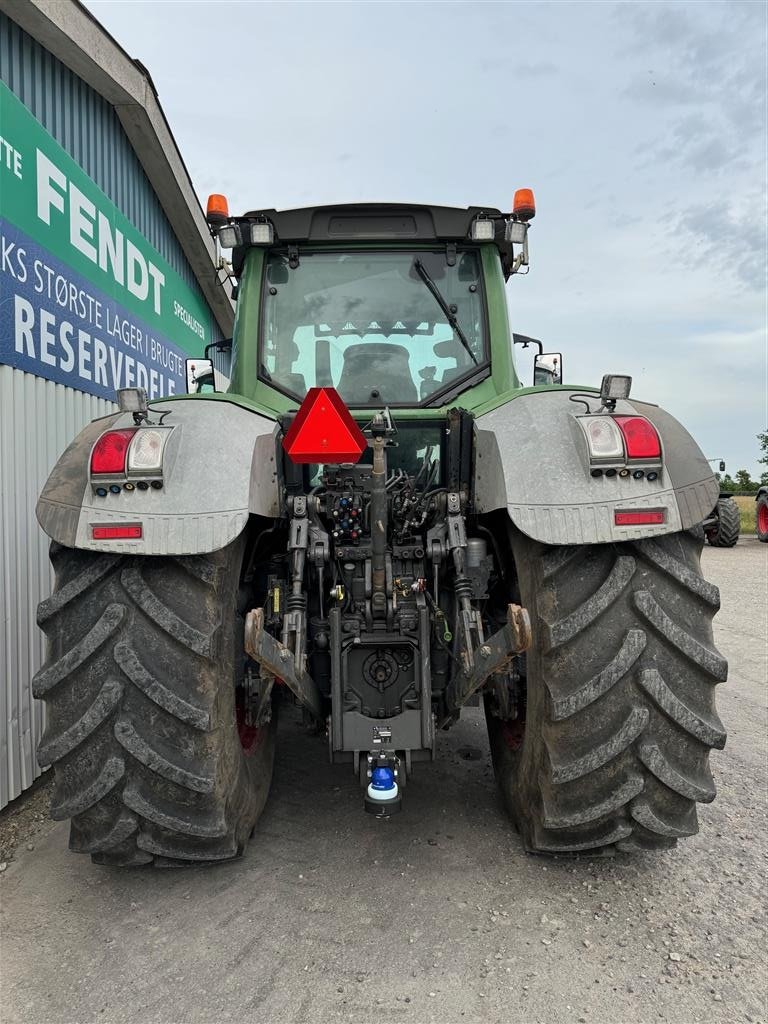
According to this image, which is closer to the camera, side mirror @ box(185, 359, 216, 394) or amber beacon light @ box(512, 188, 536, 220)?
amber beacon light @ box(512, 188, 536, 220)

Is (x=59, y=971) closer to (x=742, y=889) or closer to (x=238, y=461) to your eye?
(x=238, y=461)

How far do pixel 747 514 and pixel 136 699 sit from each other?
26.0m

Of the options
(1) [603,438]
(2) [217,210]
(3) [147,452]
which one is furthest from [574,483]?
(2) [217,210]

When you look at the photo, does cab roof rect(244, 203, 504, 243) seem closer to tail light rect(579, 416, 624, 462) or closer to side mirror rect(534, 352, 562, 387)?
side mirror rect(534, 352, 562, 387)

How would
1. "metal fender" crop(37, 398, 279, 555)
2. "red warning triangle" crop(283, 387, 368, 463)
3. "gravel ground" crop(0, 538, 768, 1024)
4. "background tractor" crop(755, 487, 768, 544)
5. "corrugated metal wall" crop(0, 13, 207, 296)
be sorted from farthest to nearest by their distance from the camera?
"background tractor" crop(755, 487, 768, 544) → "corrugated metal wall" crop(0, 13, 207, 296) → "red warning triangle" crop(283, 387, 368, 463) → "metal fender" crop(37, 398, 279, 555) → "gravel ground" crop(0, 538, 768, 1024)

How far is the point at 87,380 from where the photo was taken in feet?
15.0

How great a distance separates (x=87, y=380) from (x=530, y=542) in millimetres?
3412

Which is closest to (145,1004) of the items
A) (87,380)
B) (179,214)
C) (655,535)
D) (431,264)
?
(655,535)

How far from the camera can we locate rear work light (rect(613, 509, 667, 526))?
7.06ft

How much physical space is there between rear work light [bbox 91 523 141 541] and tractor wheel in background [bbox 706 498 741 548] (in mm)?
15473

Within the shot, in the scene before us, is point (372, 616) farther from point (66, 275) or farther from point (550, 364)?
point (66, 275)

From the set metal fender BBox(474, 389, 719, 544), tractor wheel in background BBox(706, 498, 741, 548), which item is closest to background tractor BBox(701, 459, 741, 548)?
tractor wheel in background BBox(706, 498, 741, 548)

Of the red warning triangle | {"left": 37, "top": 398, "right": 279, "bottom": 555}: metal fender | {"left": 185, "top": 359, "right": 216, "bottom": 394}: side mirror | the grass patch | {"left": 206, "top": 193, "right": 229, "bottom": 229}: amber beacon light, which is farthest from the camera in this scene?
the grass patch

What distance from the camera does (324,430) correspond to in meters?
2.23
